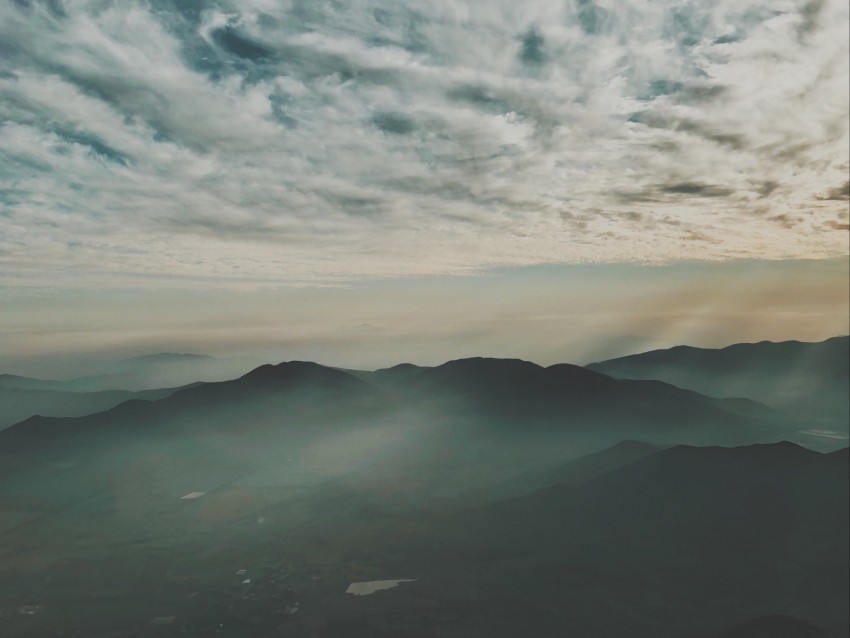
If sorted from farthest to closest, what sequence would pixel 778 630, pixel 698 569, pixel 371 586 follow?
1. pixel 698 569
2. pixel 371 586
3. pixel 778 630

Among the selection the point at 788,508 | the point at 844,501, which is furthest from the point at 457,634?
the point at 844,501

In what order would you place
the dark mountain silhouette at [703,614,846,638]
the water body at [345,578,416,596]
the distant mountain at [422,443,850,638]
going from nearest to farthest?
1. the dark mountain silhouette at [703,614,846,638]
2. the distant mountain at [422,443,850,638]
3. the water body at [345,578,416,596]

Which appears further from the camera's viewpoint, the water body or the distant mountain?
the water body

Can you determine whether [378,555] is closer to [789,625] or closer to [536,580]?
[536,580]

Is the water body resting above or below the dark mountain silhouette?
below

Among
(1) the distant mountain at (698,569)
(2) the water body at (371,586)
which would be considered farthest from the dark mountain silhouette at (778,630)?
(2) the water body at (371,586)

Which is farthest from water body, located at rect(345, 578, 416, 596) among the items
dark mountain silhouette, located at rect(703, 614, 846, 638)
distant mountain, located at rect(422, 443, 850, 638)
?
dark mountain silhouette, located at rect(703, 614, 846, 638)

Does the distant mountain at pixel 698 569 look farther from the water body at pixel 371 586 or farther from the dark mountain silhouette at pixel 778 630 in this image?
the dark mountain silhouette at pixel 778 630

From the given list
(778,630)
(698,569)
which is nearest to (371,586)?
(698,569)

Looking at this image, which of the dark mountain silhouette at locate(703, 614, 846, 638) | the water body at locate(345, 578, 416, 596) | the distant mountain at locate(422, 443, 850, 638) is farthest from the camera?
the water body at locate(345, 578, 416, 596)

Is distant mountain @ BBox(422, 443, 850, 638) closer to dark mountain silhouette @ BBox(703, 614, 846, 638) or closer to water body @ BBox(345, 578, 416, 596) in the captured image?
water body @ BBox(345, 578, 416, 596)

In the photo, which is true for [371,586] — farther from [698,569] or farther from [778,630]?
[778,630]
